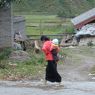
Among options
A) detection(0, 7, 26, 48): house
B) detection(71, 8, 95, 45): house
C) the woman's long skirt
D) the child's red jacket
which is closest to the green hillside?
detection(71, 8, 95, 45): house

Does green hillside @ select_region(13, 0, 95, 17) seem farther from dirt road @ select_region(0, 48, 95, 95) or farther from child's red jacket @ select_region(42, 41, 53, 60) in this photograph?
child's red jacket @ select_region(42, 41, 53, 60)

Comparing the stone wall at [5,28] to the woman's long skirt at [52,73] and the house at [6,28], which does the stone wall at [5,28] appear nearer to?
the house at [6,28]

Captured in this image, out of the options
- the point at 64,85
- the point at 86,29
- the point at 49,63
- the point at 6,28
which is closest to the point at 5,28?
the point at 6,28

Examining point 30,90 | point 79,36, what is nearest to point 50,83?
point 30,90

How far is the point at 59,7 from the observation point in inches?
3002

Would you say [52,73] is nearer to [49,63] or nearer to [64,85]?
[49,63]

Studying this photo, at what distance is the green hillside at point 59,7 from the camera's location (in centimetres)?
7312

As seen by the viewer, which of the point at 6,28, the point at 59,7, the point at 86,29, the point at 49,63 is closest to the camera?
the point at 49,63

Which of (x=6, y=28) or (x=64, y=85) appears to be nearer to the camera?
(x=64, y=85)

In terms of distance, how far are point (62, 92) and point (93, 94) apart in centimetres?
90

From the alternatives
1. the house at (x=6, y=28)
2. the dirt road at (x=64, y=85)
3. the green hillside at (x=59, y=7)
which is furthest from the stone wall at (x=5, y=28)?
the green hillside at (x=59, y=7)

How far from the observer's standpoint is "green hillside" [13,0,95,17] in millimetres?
73125

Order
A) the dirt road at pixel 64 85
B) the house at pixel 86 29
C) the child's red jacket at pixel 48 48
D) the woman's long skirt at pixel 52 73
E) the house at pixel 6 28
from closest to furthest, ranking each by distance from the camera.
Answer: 1. the dirt road at pixel 64 85
2. the child's red jacket at pixel 48 48
3. the woman's long skirt at pixel 52 73
4. the house at pixel 6 28
5. the house at pixel 86 29

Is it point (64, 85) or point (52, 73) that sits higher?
point (52, 73)
